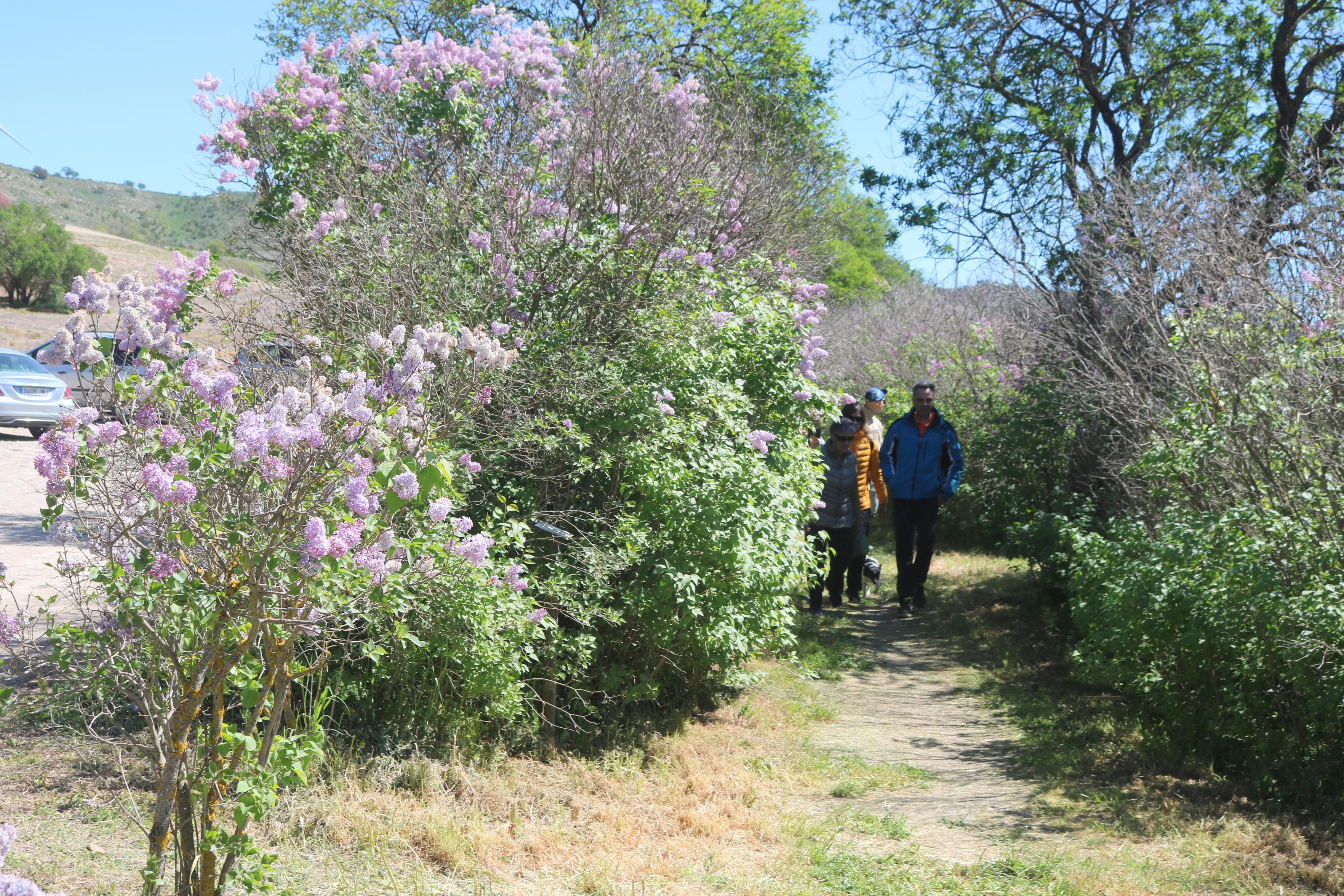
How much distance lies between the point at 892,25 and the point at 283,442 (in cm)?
1004

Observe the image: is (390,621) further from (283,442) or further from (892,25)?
(892,25)

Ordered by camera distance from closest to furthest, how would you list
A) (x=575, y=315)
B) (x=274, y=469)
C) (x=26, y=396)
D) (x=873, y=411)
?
(x=274, y=469)
(x=575, y=315)
(x=873, y=411)
(x=26, y=396)

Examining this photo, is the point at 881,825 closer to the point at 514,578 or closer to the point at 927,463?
the point at 514,578

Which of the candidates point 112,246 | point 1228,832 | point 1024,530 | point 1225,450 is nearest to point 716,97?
point 1024,530

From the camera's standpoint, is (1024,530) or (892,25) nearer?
(1024,530)

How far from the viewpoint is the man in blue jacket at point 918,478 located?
27.4ft

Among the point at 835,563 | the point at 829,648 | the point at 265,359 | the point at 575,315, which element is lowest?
the point at 829,648

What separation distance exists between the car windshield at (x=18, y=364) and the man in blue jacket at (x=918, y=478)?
1501 centimetres

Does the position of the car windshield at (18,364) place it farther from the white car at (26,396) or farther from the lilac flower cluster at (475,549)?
the lilac flower cluster at (475,549)

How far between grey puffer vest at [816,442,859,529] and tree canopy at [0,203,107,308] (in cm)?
4002

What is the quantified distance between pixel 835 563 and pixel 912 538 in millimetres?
693

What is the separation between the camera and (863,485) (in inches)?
329

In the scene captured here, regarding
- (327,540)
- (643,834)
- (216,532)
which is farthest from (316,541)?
(643,834)

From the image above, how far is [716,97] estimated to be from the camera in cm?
1090
